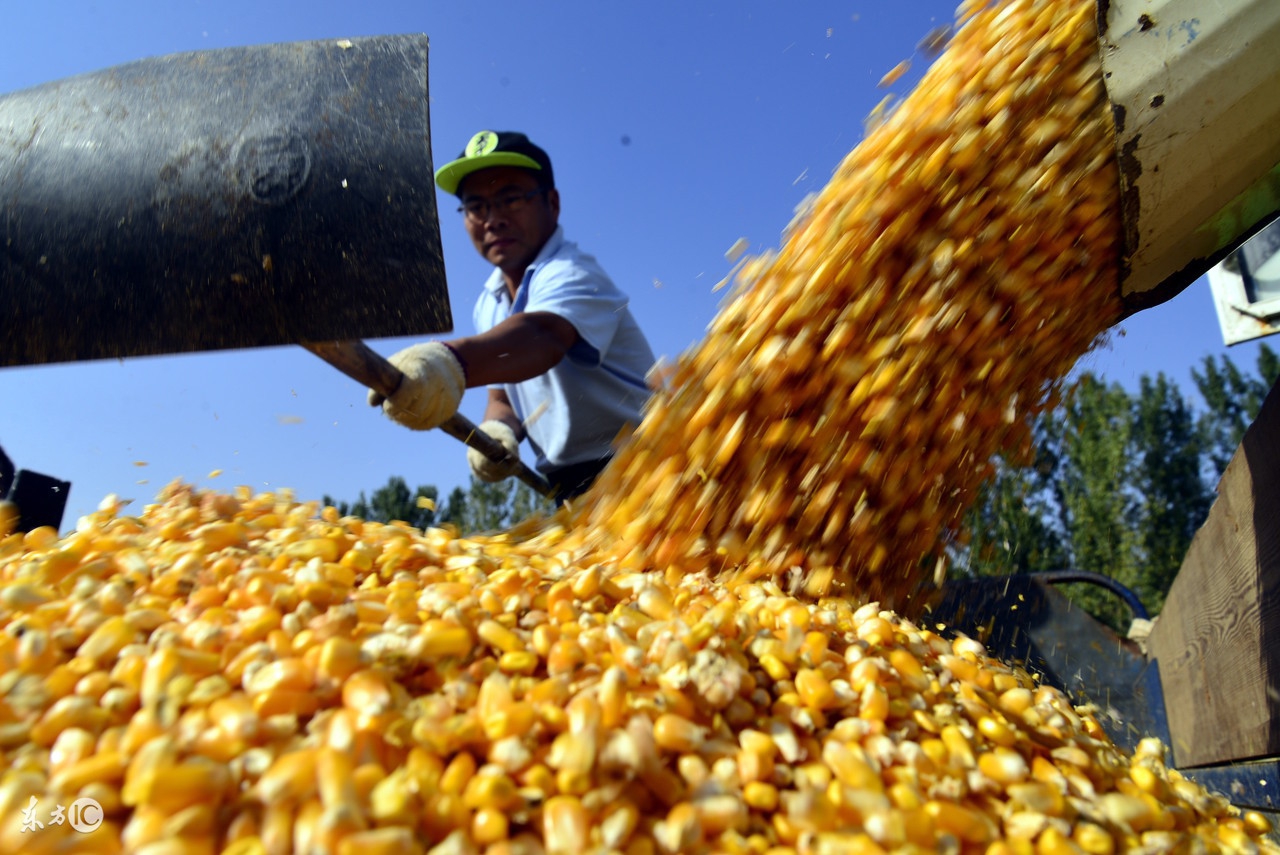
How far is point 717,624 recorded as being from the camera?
3.27ft

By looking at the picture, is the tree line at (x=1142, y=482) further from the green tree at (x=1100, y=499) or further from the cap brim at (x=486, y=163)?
the cap brim at (x=486, y=163)

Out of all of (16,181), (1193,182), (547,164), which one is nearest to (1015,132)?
(1193,182)

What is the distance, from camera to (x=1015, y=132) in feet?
4.65

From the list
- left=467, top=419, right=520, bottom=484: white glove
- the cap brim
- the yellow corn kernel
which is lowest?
the yellow corn kernel

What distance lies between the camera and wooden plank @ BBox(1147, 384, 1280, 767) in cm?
155

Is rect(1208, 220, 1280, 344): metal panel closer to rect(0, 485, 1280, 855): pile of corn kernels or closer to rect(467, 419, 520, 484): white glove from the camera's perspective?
rect(0, 485, 1280, 855): pile of corn kernels

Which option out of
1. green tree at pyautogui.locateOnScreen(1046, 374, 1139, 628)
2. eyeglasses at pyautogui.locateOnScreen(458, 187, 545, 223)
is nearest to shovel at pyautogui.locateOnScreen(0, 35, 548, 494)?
eyeglasses at pyautogui.locateOnScreen(458, 187, 545, 223)

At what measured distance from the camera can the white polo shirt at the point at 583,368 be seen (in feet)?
9.80

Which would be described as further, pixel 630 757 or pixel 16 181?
pixel 16 181

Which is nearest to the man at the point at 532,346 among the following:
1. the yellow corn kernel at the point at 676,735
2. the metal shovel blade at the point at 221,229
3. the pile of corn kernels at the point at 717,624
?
the metal shovel blade at the point at 221,229

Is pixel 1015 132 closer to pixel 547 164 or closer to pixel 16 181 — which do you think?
pixel 16 181

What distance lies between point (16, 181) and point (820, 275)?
1565 mm

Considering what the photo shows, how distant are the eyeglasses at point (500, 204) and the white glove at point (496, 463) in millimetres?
942

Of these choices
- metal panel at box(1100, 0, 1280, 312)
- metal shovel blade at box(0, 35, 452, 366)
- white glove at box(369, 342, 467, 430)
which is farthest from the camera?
white glove at box(369, 342, 467, 430)
